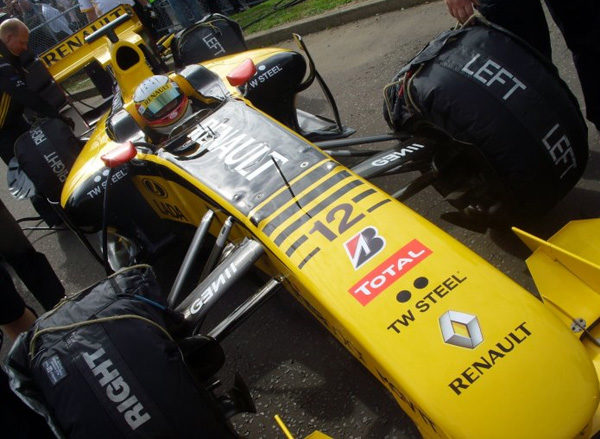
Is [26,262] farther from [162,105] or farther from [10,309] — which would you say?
[162,105]

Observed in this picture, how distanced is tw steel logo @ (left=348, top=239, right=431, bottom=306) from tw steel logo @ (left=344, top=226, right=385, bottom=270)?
7 cm

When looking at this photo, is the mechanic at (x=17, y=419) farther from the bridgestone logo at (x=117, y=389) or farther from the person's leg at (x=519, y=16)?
Result: the person's leg at (x=519, y=16)

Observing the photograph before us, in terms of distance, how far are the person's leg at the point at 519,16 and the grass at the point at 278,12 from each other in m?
4.67

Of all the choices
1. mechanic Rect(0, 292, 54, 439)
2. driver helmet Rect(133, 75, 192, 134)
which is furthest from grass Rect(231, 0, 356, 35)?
mechanic Rect(0, 292, 54, 439)

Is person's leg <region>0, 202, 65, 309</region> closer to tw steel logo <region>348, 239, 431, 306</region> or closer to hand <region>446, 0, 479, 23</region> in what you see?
tw steel logo <region>348, 239, 431, 306</region>

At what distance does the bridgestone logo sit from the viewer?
179 cm

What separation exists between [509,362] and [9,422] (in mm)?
1669

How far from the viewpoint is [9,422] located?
1.79 m

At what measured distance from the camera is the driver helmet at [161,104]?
11.1ft

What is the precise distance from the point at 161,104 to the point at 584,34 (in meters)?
2.51

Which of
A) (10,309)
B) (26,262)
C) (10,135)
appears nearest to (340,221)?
(10,309)

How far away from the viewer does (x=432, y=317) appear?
189cm

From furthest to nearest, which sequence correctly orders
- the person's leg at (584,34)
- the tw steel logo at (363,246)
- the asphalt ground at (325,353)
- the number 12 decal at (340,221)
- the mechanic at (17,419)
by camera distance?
the person's leg at (584,34) → the asphalt ground at (325,353) → the number 12 decal at (340,221) → the tw steel logo at (363,246) → the mechanic at (17,419)

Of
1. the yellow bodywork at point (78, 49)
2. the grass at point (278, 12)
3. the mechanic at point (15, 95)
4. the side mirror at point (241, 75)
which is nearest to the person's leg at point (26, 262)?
the mechanic at point (15, 95)
